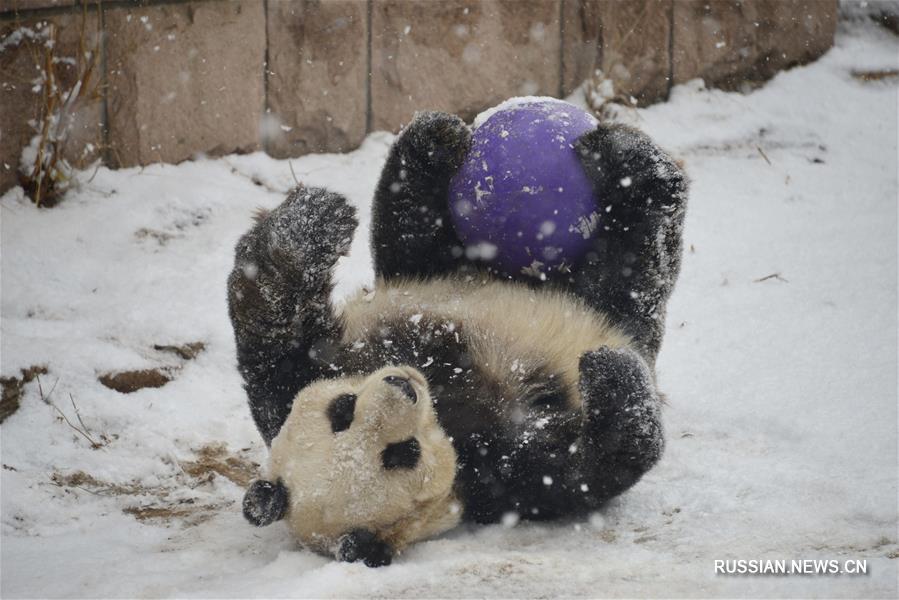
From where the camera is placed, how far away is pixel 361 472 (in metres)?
2.98

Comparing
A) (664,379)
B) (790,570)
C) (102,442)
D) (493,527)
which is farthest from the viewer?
(664,379)

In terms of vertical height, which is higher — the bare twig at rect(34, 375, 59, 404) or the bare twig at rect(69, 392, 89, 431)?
the bare twig at rect(34, 375, 59, 404)

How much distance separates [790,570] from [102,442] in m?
2.59

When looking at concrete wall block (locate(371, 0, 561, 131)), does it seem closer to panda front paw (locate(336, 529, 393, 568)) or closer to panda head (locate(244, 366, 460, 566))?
panda head (locate(244, 366, 460, 566))

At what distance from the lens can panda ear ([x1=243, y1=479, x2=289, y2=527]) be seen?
9.70ft

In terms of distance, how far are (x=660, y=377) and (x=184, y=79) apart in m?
3.02

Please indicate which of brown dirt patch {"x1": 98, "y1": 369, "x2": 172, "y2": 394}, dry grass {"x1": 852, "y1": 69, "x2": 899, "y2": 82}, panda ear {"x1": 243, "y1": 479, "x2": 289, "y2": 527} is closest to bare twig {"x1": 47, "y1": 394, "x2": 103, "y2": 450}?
brown dirt patch {"x1": 98, "y1": 369, "x2": 172, "y2": 394}

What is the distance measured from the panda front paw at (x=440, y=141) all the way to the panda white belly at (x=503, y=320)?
0.45 metres

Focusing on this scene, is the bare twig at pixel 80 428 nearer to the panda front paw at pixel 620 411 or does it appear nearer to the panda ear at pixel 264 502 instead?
the panda ear at pixel 264 502

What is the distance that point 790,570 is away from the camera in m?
2.76

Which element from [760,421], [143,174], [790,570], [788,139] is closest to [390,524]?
[790,570]

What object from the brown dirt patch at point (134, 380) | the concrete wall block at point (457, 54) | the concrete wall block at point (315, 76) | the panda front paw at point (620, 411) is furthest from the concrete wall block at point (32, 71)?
the panda front paw at point (620, 411)

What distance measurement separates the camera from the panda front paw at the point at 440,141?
3.78 metres

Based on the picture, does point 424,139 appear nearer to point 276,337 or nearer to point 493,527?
point 276,337
